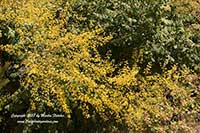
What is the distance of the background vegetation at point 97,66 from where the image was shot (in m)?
4.28

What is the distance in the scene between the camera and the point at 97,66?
4547 mm

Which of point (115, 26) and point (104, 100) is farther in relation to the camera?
point (115, 26)

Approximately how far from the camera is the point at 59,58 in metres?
4.34

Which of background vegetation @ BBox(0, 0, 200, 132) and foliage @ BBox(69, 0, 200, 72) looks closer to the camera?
background vegetation @ BBox(0, 0, 200, 132)

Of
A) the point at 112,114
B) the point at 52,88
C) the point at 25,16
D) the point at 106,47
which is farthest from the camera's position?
the point at 106,47

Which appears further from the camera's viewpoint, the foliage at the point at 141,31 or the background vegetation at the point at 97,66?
the foliage at the point at 141,31

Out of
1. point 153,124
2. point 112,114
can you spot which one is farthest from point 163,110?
point 112,114

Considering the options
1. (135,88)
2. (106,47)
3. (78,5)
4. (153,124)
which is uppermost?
(78,5)

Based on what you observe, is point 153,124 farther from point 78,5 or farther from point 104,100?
point 78,5

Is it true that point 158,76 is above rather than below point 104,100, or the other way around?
above

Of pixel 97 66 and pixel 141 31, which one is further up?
pixel 141 31

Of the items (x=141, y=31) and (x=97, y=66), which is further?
(x=141, y=31)

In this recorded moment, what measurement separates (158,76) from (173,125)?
0.53m

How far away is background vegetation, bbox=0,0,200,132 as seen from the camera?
4.28 meters
